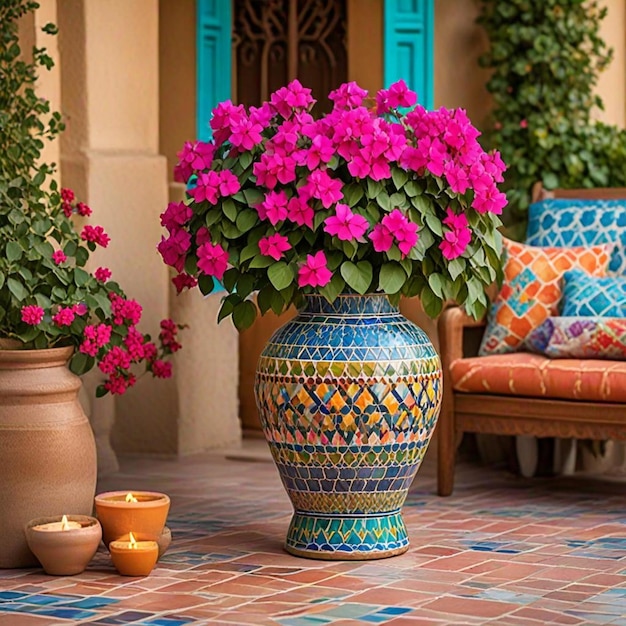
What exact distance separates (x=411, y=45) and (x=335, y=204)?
2379mm

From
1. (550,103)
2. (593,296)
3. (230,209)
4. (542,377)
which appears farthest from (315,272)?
(550,103)

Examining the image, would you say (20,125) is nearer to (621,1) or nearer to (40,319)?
(40,319)

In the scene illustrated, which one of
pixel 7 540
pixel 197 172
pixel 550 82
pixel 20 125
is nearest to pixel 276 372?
pixel 197 172

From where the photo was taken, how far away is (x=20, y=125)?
15.4ft

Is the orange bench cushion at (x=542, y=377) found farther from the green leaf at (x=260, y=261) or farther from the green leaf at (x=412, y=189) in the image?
the green leaf at (x=260, y=261)

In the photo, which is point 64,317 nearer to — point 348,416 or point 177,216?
point 177,216

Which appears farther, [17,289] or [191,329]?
[191,329]

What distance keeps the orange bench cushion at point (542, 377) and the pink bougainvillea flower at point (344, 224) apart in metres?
1.28

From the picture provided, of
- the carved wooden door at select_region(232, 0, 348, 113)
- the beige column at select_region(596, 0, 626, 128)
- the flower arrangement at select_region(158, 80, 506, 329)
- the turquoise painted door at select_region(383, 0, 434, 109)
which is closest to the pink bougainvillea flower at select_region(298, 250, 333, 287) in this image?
the flower arrangement at select_region(158, 80, 506, 329)

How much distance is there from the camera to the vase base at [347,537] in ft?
12.7

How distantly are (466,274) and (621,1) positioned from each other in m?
2.62

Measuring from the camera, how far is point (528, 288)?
516cm

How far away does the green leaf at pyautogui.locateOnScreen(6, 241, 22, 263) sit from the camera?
3.97 metres

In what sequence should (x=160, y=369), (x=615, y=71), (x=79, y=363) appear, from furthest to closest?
(x=615, y=71), (x=160, y=369), (x=79, y=363)
